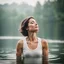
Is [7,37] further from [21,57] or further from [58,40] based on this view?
[58,40]

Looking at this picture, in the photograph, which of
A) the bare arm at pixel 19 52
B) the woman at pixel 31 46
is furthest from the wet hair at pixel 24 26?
the bare arm at pixel 19 52

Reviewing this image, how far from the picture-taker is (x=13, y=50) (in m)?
2.43

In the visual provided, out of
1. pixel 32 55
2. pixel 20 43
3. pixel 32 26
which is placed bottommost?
pixel 32 55

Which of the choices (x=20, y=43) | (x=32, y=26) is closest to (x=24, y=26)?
(x=32, y=26)

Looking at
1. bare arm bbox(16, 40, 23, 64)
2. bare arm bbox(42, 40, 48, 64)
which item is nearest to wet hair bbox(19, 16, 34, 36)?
bare arm bbox(16, 40, 23, 64)

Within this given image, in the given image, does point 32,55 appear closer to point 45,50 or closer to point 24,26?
point 45,50

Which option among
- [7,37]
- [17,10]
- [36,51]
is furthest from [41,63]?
[17,10]

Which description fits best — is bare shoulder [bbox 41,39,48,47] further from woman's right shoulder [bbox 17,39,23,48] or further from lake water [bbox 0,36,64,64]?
woman's right shoulder [bbox 17,39,23,48]

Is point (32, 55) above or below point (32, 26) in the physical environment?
below

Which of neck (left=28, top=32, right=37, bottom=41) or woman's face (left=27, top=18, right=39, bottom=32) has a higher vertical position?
woman's face (left=27, top=18, right=39, bottom=32)

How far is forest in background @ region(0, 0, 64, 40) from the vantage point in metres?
2.44

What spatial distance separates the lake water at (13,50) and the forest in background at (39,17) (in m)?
0.06

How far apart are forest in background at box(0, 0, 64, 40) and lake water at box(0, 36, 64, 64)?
2.3 inches

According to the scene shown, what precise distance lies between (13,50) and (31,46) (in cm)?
20
